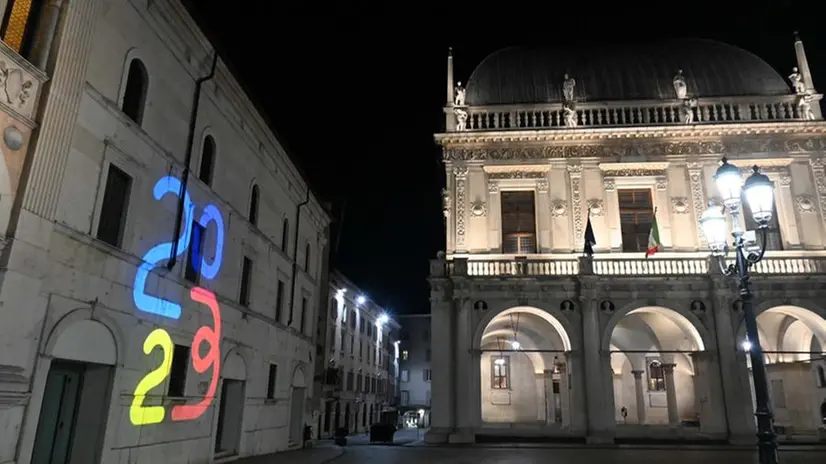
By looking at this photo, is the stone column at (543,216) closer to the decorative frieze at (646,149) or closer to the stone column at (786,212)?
the decorative frieze at (646,149)

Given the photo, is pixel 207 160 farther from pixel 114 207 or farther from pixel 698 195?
pixel 698 195

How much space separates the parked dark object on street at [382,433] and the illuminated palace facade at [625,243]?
16.1 feet

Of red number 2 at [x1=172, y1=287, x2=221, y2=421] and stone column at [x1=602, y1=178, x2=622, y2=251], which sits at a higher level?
stone column at [x1=602, y1=178, x2=622, y2=251]

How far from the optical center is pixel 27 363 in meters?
8.52

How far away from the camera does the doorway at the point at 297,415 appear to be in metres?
22.5

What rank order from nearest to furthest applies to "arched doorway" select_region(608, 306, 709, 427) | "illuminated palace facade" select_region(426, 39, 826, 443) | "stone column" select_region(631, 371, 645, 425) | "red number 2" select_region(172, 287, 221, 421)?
1. "red number 2" select_region(172, 287, 221, 421)
2. "illuminated palace facade" select_region(426, 39, 826, 443)
3. "arched doorway" select_region(608, 306, 709, 427)
4. "stone column" select_region(631, 371, 645, 425)

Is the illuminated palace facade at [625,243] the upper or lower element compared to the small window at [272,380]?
upper

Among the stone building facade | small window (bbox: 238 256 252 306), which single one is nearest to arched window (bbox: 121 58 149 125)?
small window (bbox: 238 256 252 306)

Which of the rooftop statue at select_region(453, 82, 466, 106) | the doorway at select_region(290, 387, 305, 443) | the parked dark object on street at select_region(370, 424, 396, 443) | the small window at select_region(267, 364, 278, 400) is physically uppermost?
the rooftop statue at select_region(453, 82, 466, 106)

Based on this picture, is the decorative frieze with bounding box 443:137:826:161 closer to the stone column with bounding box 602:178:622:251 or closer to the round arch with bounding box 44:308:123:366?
the stone column with bounding box 602:178:622:251

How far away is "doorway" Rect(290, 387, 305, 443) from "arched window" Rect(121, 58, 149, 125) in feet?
46.0

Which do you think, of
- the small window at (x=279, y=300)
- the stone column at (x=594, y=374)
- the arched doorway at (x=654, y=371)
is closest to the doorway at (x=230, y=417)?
the small window at (x=279, y=300)

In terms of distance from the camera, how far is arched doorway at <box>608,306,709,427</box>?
27.6 meters

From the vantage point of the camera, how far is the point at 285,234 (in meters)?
22.5
